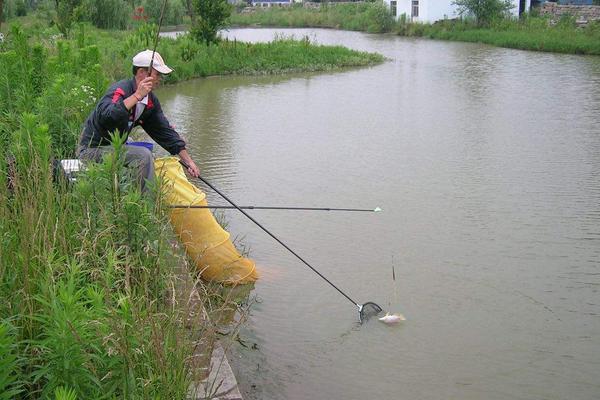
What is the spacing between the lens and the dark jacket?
4.64m

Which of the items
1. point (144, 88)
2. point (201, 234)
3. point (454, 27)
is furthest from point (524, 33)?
point (144, 88)

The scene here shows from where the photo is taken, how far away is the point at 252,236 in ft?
21.3

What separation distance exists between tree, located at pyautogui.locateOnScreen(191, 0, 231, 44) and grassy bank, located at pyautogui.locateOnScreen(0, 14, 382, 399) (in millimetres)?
14766

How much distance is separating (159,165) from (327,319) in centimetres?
149

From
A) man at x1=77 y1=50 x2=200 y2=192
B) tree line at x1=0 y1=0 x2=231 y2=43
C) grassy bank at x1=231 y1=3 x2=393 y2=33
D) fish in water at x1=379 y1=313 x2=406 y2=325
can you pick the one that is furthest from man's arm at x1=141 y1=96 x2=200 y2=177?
grassy bank at x1=231 y1=3 x2=393 y2=33

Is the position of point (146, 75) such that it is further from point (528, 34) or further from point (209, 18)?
point (528, 34)

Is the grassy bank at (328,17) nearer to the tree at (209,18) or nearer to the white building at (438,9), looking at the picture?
the white building at (438,9)

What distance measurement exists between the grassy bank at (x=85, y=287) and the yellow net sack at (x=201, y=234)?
31 cm

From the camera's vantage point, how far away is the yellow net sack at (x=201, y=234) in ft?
16.0

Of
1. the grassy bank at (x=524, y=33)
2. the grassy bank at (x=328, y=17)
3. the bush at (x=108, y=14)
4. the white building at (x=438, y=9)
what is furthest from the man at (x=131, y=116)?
the grassy bank at (x=328, y=17)

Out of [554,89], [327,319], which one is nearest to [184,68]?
[554,89]

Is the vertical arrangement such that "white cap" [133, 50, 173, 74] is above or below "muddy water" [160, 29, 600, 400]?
above

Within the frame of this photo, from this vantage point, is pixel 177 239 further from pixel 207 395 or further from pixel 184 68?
pixel 184 68

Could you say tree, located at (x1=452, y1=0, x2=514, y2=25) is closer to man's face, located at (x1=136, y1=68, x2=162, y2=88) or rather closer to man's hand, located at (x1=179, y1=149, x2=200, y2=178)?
man's hand, located at (x1=179, y1=149, x2=200, y2=178)
